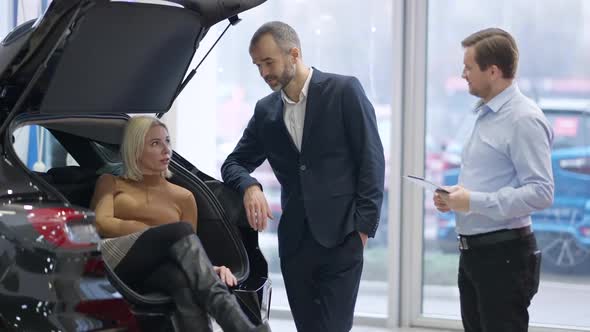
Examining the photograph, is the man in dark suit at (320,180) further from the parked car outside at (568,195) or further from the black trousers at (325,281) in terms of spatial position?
the parked car outside at (568,195)

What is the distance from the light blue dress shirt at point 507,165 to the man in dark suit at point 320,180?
421mm

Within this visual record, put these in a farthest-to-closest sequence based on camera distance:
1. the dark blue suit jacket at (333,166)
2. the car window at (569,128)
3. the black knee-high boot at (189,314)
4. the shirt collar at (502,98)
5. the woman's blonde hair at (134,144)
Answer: the car window at (569,128) → the woman's blonde hair at (134,144) → the dark blue suit jacket at (333,166) → the shirt collar at (502,98) → the black knee-high boot at (189,314)

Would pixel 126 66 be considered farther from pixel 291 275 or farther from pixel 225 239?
pixel 291 275

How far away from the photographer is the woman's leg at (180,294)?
11.2ft

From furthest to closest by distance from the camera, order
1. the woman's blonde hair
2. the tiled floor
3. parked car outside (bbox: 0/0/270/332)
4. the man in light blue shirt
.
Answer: the tiled floor → the woman's blonde hair → the man in light blue shirt → parked car outside (bbox: 0/0/270/332)

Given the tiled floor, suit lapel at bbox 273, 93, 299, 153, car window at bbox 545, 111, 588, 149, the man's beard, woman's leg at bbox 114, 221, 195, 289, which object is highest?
the man's beard

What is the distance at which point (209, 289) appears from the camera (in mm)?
3463

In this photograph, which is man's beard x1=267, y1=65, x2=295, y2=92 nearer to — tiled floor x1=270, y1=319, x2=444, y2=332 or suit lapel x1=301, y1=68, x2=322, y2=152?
suit lapel x1=301, y1=68, x2=322, y2=152

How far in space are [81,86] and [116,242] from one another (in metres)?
0.61

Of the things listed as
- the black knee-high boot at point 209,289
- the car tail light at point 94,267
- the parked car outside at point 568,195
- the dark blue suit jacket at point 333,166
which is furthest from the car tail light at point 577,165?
the car tail light at point 94,267

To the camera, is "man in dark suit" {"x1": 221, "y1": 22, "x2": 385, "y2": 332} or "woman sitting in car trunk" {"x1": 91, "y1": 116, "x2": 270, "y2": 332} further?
"man in dark suit" {"x1": 221, "y1": 22, "x2": 385, "y2": 332}

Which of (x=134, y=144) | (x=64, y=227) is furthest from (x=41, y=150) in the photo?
(x=64, y=227)

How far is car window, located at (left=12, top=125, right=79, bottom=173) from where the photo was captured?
13.4 feet

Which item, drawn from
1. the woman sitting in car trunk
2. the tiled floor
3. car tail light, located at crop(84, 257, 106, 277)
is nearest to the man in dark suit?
the woman sitting in car trunk
